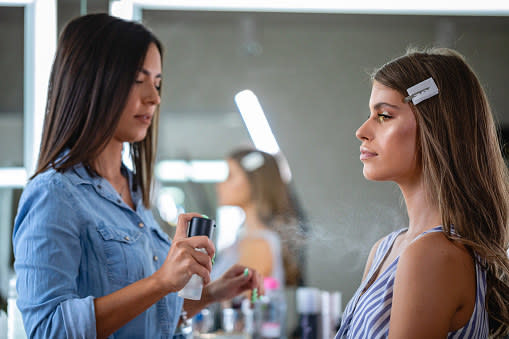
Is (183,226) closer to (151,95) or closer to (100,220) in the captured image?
(100,220)

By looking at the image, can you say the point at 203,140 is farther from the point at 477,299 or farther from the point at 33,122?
the point at 477,299

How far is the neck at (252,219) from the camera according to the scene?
190 centimetres

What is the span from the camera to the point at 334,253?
142 cm

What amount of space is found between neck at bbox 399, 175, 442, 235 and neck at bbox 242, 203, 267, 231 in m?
0.93

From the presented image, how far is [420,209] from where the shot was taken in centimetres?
98

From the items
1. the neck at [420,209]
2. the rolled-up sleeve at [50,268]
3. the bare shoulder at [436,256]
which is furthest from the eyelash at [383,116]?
the rolled-up sleeve at [50,268]

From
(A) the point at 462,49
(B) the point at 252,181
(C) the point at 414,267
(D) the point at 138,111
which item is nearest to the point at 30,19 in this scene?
(D) the point at 138,111

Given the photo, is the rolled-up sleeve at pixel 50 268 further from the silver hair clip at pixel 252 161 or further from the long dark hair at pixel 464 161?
the silver hair clip at pixel 252 161

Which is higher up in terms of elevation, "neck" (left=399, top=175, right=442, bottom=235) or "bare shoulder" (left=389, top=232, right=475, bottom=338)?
"neck" (left=399, top=175, right=442, bottom=235)

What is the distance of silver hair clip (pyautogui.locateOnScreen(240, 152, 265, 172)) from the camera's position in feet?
6.10

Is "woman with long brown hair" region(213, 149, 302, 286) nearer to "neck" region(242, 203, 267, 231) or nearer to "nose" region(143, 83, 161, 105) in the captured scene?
"neck" region(242, 203, 267, 231)

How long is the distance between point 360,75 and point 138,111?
560 mm

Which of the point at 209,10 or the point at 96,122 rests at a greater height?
the point at 209,10

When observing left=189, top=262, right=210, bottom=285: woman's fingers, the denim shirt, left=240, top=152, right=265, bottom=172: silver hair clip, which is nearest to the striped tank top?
left=189, top=262, right=210, bottom=285: woman's fingers
